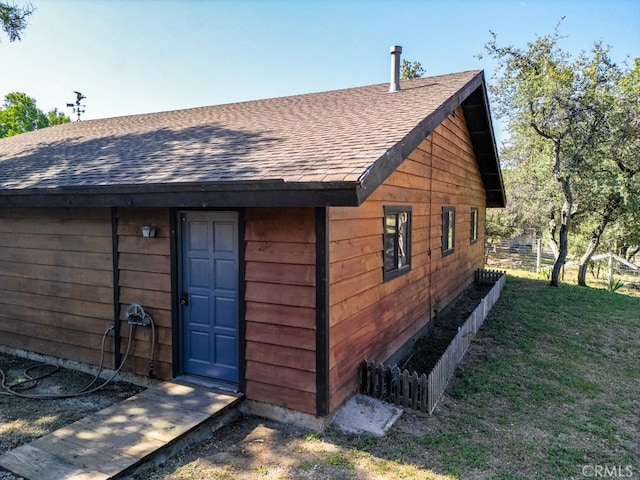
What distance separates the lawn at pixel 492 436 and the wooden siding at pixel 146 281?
1.50 m

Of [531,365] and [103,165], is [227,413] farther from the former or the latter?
[531,365]

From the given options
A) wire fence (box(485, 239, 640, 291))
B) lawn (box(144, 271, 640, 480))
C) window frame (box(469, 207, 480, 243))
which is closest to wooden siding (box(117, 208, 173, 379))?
lawn (box(144, 271, 640, 480))

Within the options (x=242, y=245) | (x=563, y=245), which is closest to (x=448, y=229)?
(x=242, y=245)

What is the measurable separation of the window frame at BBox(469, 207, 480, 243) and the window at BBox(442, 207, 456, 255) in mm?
2293

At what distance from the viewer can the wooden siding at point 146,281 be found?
16.4 ft

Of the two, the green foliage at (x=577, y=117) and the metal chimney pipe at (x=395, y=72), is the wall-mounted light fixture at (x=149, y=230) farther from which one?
the green foliage at (x=577, y=117)

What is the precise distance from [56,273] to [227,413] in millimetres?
3366

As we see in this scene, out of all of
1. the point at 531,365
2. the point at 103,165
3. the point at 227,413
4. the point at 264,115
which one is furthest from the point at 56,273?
the point at 531,365

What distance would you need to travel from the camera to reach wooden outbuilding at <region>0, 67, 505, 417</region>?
13.5 ft

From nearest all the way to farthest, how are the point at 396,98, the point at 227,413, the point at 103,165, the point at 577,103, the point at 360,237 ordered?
the point at 227,413 → the point at 360,237 → the point at 103,165 → the point at 396,98 → the point at 577,103

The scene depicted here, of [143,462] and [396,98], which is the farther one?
[396,98]

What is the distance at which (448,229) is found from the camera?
9.19 m

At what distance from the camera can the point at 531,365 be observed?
6273mm

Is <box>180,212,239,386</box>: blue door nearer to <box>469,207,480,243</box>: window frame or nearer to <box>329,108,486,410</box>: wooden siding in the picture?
<box>329,108,486,410</box>: wooden siding
